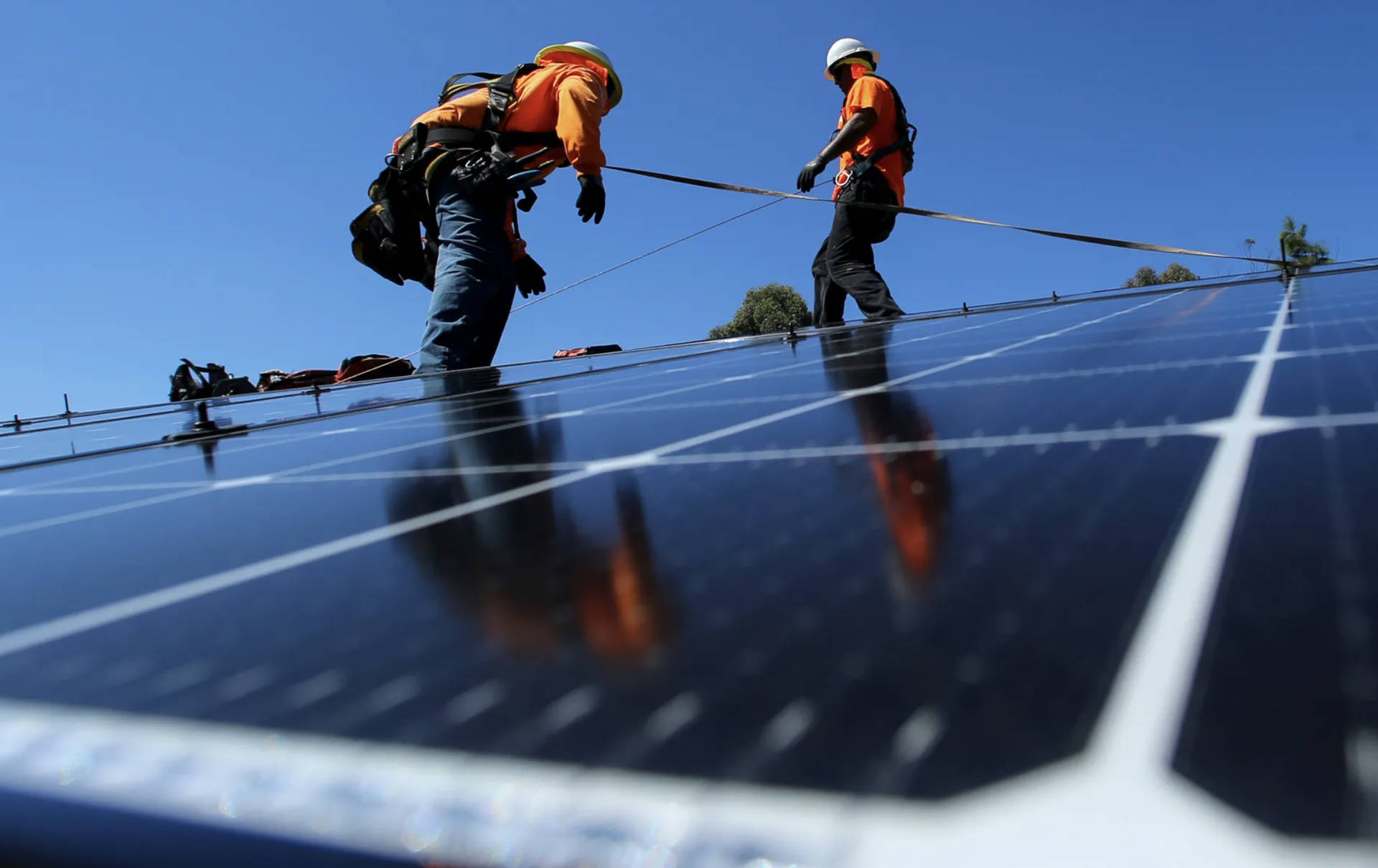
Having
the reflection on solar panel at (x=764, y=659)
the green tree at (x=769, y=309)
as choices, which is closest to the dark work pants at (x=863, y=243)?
the reflection on solar panel at (x=764, y=659)

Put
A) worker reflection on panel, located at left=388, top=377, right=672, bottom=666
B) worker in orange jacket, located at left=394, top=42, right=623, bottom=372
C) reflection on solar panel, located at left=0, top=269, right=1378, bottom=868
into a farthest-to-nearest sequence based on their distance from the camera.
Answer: worker in orange jacket, located at left=394, top=42, right=623, bottom=372 → worker reflection on panel, located at left=388, top=377, right=672, bottom=666 → reflection on solar panel, located at left=0, top=269, right=1378, bottom=868

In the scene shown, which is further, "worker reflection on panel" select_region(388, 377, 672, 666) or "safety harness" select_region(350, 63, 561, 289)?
"safety harness" select_region(350, 63, 561, 289)

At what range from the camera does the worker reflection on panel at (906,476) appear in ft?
2.36

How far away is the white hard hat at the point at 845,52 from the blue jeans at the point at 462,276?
318 cm

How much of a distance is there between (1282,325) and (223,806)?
292 centimetres

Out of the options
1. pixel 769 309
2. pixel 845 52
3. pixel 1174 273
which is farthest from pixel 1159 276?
pixel 845 52

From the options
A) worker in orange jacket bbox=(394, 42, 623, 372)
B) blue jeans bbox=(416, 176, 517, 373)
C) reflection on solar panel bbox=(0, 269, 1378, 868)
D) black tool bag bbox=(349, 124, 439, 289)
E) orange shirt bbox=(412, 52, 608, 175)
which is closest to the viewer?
reflection on solar panel bbox=(0, 269, 1378, 868)

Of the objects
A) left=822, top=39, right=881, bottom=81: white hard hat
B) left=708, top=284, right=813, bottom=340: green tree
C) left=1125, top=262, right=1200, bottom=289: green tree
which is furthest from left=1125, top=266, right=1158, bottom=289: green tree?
left=822, top=39, right=881, bottom=81: white hard hat

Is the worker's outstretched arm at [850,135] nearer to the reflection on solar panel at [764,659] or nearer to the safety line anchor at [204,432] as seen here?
the safety line anchor at [204,432]

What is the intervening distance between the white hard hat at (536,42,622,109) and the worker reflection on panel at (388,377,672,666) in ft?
22.0

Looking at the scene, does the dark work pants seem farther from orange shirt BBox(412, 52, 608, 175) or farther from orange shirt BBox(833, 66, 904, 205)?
orange shirt BBox(412, 52, 608, 175)

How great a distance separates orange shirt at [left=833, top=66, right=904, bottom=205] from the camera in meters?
6.74

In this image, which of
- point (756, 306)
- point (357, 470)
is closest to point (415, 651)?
point (357, 470)

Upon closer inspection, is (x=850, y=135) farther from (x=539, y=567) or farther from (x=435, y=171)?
(x=539, y=567)
